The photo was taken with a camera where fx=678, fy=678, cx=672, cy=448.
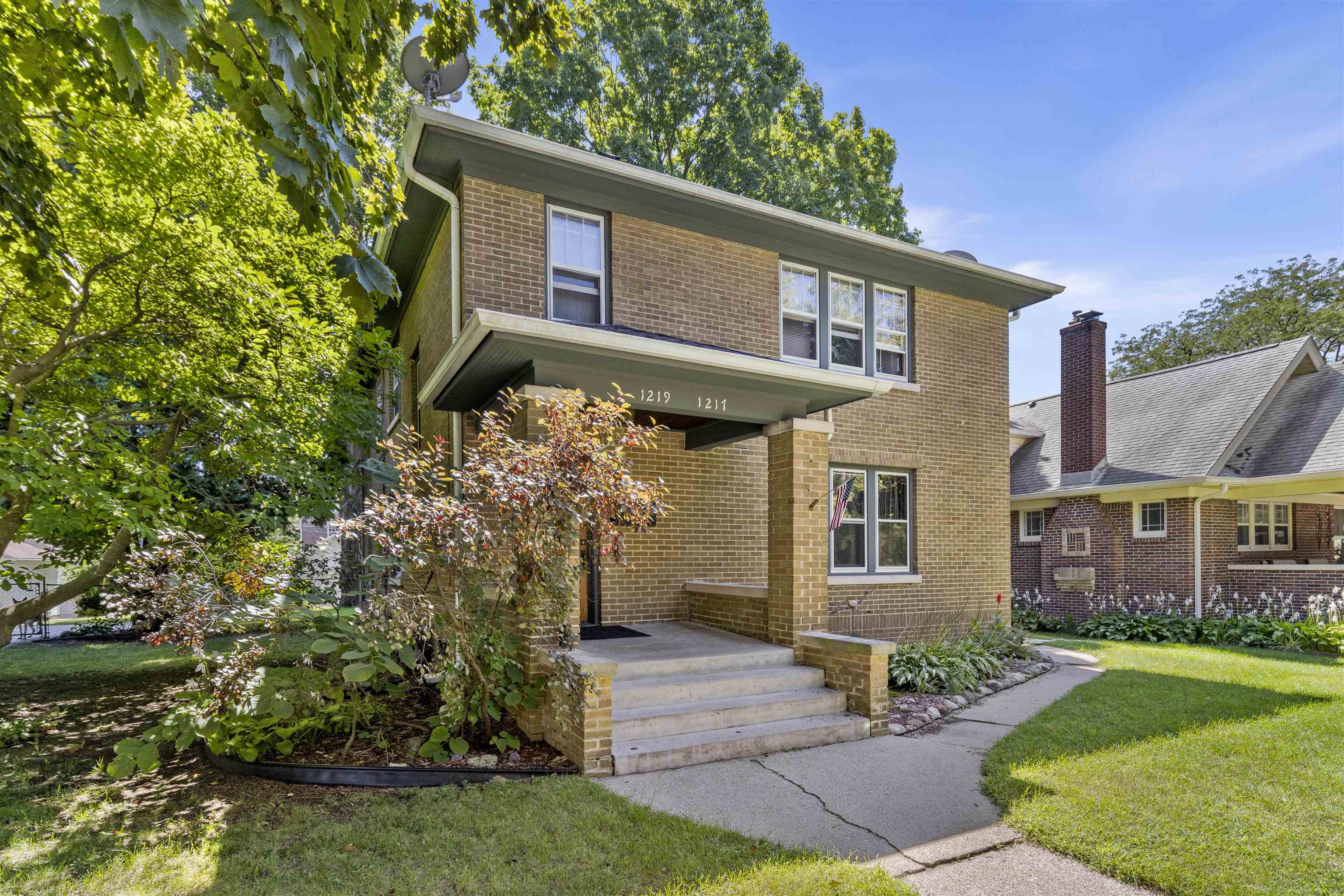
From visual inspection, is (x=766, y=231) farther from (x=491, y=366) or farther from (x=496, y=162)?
(x=491, y=366)

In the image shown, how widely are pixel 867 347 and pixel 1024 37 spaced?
170 inches

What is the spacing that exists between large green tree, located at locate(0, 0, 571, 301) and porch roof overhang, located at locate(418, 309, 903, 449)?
1.49 m

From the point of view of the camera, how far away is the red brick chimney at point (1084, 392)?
1572cm

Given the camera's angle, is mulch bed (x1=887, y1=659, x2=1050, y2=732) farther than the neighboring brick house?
No

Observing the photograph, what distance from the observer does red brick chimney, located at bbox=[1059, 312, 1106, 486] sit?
15719 mm

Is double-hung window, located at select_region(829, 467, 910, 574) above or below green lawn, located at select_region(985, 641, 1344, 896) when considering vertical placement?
above

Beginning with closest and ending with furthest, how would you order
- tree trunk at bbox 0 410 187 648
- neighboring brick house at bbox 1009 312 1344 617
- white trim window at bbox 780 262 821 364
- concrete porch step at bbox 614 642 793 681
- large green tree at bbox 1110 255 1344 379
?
concrete porch step at bbox 614 642 793 681
tree trunk at bbox 0 410 187 648
white trim window at bbox 780 262 821 364
neighboring brick house at bbox 1009 312 1344 617
large green tree at bbox 1110 255 1344 379

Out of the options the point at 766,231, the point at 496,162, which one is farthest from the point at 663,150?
the point at 496,162

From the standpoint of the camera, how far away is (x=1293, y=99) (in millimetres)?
8367

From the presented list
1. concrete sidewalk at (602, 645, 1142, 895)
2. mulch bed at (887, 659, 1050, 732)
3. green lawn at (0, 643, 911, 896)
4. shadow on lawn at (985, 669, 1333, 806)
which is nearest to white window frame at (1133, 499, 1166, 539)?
shadow on lawn at (985, 669, 1333, 806)

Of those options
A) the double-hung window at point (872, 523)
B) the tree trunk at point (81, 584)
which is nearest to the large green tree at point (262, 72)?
the tree trunk at point (81, 584)

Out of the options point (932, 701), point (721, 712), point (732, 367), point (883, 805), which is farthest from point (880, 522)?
point (883, 805)

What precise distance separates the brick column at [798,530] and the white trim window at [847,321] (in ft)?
10.9

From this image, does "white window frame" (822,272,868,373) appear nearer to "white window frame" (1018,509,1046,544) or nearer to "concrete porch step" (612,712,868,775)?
"concrete porch step" (612,712,868,775)
